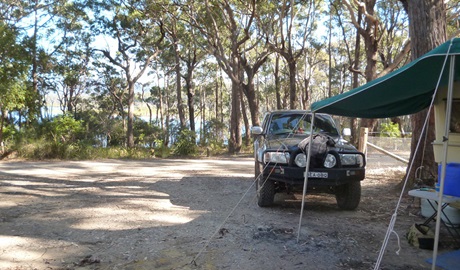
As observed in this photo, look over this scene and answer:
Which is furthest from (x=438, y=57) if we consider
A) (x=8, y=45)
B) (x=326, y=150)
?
(x=8, y=45)

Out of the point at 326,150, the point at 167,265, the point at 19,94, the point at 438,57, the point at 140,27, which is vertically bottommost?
the point at 167,265

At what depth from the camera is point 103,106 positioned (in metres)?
38.9

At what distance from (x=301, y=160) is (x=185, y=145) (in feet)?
43.8

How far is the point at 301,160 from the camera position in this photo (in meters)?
5.84

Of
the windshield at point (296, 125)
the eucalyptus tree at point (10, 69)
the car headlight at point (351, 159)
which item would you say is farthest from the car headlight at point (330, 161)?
the eucalyptus tree at point (10, 69)

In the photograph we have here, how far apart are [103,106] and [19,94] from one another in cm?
2409

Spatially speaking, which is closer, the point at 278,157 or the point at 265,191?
the point at 278,157

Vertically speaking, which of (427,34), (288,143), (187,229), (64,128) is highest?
(427,34)

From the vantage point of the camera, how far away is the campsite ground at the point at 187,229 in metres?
4.02

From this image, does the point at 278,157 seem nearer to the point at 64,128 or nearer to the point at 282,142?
the point at 282,142

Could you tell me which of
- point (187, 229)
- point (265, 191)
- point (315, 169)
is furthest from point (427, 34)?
point (187, 229)

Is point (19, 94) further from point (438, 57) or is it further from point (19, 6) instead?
point (438, 57)

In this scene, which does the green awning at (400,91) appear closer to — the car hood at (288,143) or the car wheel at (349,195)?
the car hood at (288,143)

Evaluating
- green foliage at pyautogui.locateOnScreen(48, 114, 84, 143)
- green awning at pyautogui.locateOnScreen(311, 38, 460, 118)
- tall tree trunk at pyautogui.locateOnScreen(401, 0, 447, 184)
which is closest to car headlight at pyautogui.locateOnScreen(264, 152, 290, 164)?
green awning at pyautogui.locateOnScreen(311, 38, 460, 118)
